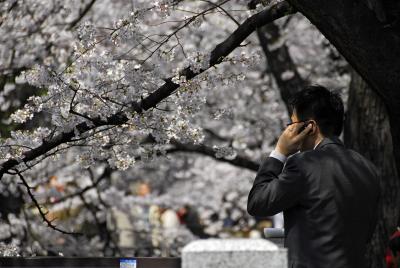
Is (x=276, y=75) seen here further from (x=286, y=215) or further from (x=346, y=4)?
(x=286, y=215)

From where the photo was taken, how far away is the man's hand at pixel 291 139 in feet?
12.7

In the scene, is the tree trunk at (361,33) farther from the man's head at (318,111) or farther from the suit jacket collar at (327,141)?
the suit jacket collar at (327,141)

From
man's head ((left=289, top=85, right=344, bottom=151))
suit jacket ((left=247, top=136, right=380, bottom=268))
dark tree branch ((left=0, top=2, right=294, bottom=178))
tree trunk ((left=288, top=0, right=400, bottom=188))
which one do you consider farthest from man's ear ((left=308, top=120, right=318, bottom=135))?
dark tree branch ((left=0, top=2, right=294, bottom=178))

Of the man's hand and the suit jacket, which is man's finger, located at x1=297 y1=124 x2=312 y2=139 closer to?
the man's hand

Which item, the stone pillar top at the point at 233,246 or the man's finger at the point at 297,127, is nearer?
the stone pillar top at the point at 233,246

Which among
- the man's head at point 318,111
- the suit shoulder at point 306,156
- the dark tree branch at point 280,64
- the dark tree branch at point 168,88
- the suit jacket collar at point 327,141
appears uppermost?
the dark tree branch at point 280,64

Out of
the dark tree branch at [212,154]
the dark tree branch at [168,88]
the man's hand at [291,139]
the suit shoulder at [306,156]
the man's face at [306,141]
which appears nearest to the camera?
the suit shoulder at [306,156]

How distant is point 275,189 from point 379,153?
4.14 meters

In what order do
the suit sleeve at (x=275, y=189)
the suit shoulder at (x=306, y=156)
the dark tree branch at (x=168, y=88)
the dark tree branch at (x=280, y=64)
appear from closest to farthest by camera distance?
the suit sleeve at (x=275, y=189)
the suit shoulder at (x=306, y=156)
the dark tree branch at (x=168, y=88)
the dark tree branch at (x=280, y=64)

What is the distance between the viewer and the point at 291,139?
3.87 m

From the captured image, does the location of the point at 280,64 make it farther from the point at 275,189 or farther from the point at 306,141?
Result: the point at 275,189

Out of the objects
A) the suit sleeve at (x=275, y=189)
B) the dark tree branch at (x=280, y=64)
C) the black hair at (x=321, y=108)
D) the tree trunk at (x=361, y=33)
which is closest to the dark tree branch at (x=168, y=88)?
the tree trunk at (x=361, y=33)

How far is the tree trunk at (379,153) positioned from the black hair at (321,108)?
141 inches

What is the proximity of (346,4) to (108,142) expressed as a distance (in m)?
2.46
